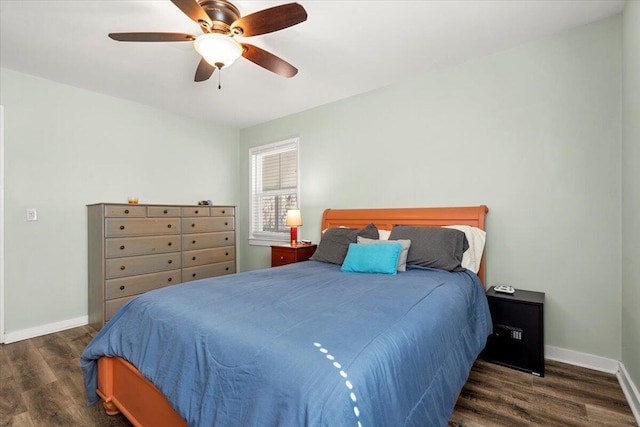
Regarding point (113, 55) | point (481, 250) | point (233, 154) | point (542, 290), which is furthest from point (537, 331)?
point (233, 154)

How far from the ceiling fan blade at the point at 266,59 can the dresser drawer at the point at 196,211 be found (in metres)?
2.13

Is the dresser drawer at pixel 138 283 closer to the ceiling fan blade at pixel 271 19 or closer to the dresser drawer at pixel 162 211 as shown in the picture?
the dresser drawer at pixel 162 211

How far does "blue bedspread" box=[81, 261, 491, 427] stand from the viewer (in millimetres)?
948

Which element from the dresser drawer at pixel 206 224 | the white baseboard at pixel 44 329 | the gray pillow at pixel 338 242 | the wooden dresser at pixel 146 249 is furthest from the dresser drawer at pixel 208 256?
the gray pillow at pixel 338 242

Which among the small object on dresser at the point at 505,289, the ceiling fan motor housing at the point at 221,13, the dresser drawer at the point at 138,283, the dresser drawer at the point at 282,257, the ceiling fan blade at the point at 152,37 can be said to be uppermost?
the ceiling fan motor housing at the point at 221,13

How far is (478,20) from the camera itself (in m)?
2.16

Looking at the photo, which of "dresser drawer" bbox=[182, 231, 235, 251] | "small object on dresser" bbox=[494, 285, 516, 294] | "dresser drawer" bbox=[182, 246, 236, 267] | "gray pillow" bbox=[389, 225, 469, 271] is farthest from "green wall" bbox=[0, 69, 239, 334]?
"small object on dresser" bbox=[494, 285, 516, 294]

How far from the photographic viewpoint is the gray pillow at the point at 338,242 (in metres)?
2.80

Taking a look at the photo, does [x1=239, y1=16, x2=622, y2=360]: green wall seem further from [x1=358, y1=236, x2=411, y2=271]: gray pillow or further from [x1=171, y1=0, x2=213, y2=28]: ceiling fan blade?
[x1=171, y1=0, x2=213, y2=28]: ceiling fan blade

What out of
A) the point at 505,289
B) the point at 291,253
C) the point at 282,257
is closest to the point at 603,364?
the point at 505,289

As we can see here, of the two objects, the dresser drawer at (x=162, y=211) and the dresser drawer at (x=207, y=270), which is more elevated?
the dresser drawer at (x=162, y=211)

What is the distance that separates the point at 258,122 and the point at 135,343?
11.6 feet

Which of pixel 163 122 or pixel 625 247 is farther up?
pixel 163 122

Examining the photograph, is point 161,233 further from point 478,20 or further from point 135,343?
point 478,20
